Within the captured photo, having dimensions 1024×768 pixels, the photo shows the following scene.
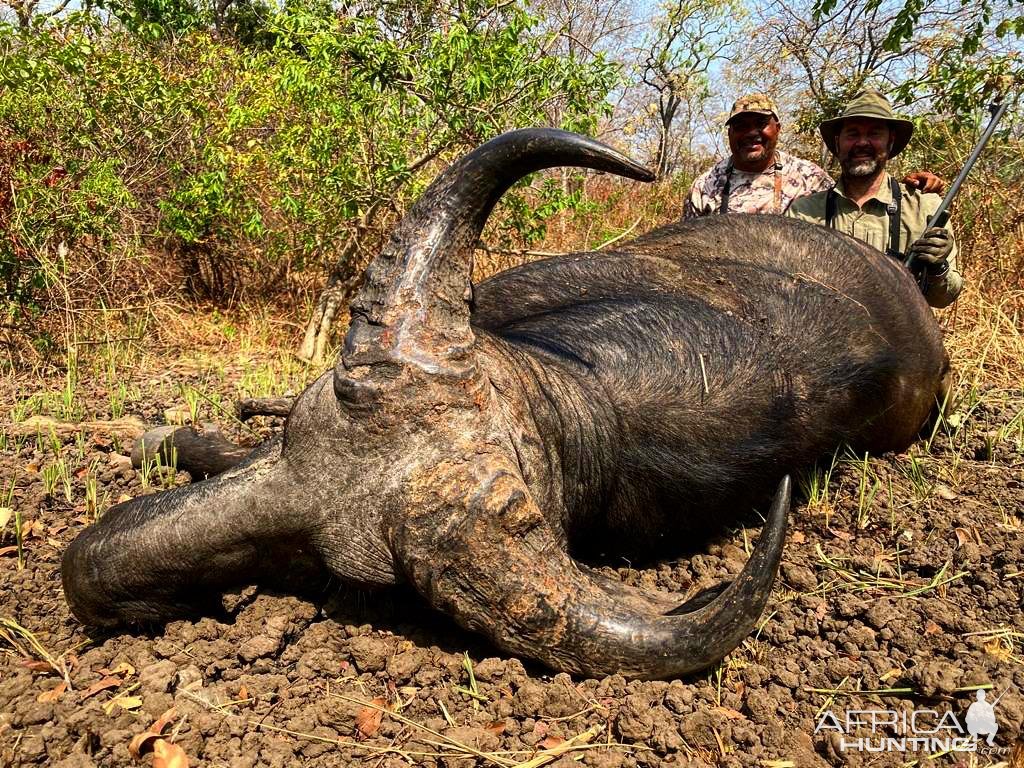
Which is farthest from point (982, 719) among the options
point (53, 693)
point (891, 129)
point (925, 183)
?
point (925, 183)

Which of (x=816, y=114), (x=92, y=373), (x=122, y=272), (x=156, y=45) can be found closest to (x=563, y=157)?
(x=92, y=373)

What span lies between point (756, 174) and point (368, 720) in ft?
16.6

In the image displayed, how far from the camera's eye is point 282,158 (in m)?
5.73

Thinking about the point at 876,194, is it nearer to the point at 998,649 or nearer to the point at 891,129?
the point at 891,129

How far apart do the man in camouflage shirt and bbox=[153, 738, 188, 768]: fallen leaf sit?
16.0 ft

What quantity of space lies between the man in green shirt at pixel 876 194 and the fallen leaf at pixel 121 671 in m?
4.47

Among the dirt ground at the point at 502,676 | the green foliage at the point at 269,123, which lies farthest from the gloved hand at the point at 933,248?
the green foliage at the point at 269,123

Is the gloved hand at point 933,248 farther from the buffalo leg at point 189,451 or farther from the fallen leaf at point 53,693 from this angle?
the fallen leaf at point 53,693

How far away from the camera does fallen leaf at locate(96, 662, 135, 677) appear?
213 centimetres

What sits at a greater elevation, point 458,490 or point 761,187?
point 761,187

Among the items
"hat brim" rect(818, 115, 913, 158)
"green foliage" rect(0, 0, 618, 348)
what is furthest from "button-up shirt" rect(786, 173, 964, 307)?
"green foliage" rect(0, 0, 618, 348)

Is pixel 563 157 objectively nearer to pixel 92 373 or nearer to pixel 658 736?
pixel 658 736

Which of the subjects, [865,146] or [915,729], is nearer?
[915,729]

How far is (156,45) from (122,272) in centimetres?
274
